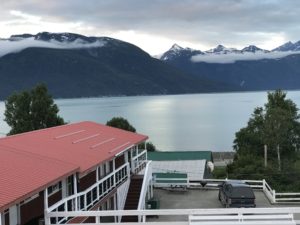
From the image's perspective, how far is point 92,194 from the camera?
72.7 ft

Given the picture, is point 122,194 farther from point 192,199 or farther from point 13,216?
point 13,216

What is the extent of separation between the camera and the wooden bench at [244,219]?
14.1m

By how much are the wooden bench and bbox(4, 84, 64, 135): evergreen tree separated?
1631 inches

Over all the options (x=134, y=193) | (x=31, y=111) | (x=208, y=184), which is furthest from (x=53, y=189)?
(x=31, y=111)

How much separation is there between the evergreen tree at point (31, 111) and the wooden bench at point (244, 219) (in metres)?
41.4

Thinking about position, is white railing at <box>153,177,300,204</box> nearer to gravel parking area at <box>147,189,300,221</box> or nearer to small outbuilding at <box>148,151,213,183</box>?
gravel parking area at <box>147,189,300,221</box>

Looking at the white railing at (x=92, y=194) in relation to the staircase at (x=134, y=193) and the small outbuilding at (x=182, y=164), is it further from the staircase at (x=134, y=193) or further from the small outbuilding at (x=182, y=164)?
the small outbuilding at (x=182, y=164)

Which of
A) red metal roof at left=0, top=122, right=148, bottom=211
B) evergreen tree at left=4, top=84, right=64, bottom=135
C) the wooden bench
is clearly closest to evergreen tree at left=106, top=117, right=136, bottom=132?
evergreen tree at left=4, top=84, right=64, bottom=135

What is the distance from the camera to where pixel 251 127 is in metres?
60.3

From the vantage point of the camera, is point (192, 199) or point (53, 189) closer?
point (53, 189)

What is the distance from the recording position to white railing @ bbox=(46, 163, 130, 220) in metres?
18.2

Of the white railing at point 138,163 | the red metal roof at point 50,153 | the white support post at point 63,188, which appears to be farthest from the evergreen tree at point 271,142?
the white support post at point 63,188

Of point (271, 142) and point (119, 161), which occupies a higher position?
point (119, 161)

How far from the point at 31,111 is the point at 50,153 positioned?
115 feet
